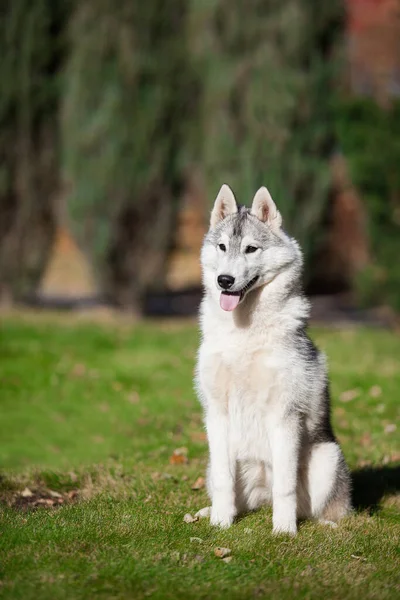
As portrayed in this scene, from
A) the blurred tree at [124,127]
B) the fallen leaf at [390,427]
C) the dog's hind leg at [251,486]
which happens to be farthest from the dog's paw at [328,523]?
the blurred tree at [124,127]

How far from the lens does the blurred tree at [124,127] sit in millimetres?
13180

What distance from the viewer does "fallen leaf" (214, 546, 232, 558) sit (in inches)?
155

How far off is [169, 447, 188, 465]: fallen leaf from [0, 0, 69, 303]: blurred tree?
8.04m

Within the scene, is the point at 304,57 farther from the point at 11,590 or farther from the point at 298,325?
the point at 11,590

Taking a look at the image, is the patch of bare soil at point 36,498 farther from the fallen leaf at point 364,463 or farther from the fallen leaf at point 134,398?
the fallen leaf at point 134,398

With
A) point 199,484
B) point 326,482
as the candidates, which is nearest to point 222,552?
point 326,482

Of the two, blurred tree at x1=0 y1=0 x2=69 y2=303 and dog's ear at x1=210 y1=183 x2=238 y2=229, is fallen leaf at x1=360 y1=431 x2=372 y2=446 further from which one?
blurred tree at x1=0 y1=0 x2=69 y2=303

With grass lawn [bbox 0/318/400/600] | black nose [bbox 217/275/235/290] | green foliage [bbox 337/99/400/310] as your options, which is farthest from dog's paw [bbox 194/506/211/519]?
green foliage [bbox 337/99/400/310]

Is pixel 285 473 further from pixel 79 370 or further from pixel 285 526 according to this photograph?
pixel 79 370

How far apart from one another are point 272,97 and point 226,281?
9584mm

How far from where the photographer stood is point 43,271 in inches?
547

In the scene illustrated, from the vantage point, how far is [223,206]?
4.64m

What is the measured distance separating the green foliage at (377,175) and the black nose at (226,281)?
849 cm

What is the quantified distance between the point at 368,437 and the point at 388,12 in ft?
37.8
